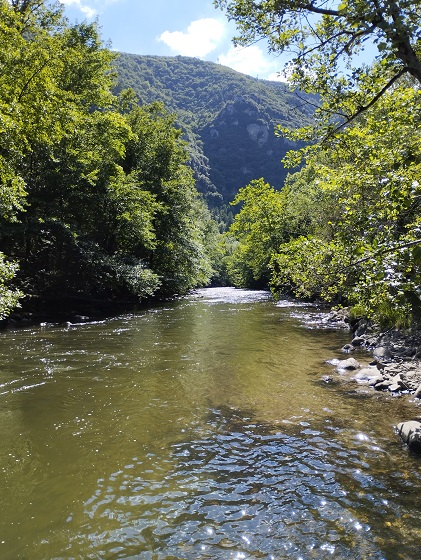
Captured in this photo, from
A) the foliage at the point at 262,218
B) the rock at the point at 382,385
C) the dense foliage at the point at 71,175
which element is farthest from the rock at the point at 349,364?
the foliage at the point at 262,218

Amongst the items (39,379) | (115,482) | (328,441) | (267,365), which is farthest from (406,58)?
(39,379)

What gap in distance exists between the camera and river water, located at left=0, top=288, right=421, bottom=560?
4.22 metres

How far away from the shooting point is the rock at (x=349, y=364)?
36.3 feet

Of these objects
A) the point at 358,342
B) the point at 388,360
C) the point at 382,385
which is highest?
the point at 382,385

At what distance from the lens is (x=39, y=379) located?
9977mm

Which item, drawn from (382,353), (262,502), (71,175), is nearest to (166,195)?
(71,175)

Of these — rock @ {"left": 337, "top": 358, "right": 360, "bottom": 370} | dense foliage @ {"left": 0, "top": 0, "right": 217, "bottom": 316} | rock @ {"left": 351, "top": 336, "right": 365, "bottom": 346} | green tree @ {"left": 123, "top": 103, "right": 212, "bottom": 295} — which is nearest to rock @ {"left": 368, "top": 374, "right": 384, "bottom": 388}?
rock @ {"left": 337, "top": 358, "right": 360, "bottom": 370}

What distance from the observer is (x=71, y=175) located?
72.2ft

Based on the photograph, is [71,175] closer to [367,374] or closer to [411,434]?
[367,374]

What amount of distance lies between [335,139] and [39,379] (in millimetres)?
8795

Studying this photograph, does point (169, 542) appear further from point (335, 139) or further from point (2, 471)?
point (335, 139)

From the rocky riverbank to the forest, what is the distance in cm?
69

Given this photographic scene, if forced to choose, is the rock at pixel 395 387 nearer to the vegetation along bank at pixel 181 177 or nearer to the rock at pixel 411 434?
the vegetation along bank at pixel 181 177

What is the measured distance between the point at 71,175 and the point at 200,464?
19777 mm
